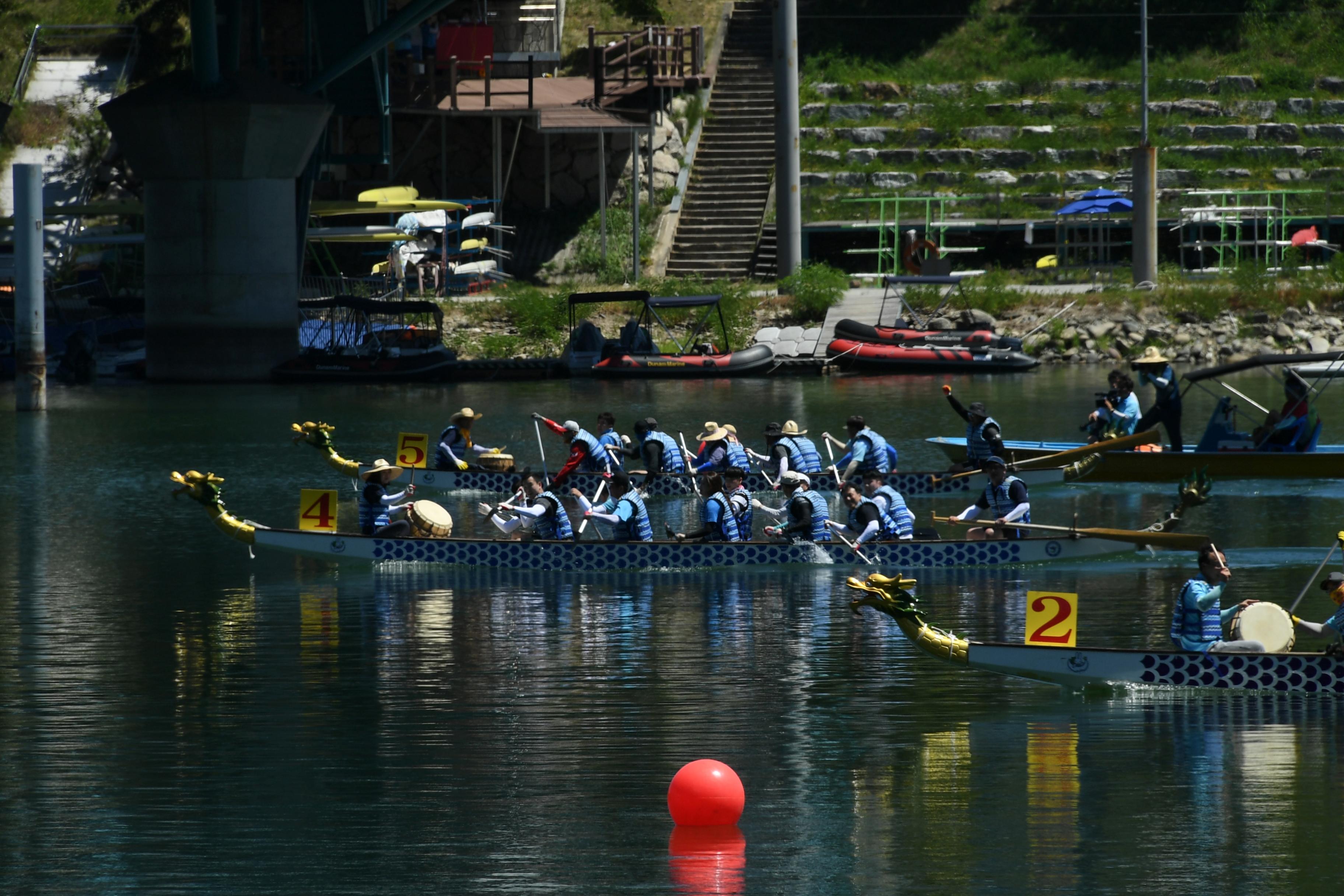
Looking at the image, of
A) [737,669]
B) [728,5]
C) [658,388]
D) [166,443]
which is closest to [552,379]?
[658,388]

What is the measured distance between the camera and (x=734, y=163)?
68.8 m

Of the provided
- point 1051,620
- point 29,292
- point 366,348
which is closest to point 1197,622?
point 1051,620

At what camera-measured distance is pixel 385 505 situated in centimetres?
2758

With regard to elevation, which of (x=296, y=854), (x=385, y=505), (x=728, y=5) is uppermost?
(x=728, y=5)

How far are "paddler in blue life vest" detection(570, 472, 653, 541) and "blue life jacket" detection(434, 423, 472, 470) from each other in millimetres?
8434

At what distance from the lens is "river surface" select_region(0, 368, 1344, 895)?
14.9 meters

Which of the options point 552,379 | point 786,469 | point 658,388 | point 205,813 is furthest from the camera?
point 552,379

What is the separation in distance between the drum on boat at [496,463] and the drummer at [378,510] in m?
7.47

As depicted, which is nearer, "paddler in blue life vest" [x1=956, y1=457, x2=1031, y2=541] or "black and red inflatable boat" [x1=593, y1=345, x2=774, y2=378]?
"paddler in blue life vest" [x1=956, y1=457, x2=1031, y2=541]

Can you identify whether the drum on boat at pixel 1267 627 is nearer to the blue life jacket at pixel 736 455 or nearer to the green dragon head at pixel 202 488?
the blue life jacket at pixel 736 455

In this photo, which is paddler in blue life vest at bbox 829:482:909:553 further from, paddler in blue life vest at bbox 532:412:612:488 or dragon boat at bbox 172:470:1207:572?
paddler in blue life vest at bbox 532:412:612:488

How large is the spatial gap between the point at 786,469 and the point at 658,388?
21.9m

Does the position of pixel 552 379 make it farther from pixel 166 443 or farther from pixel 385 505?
pixel 385 505

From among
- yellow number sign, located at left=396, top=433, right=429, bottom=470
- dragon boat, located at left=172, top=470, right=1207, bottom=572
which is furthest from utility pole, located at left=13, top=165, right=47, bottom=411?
dragon boat, located at left=172, top=470, right=1207, bottom=572
